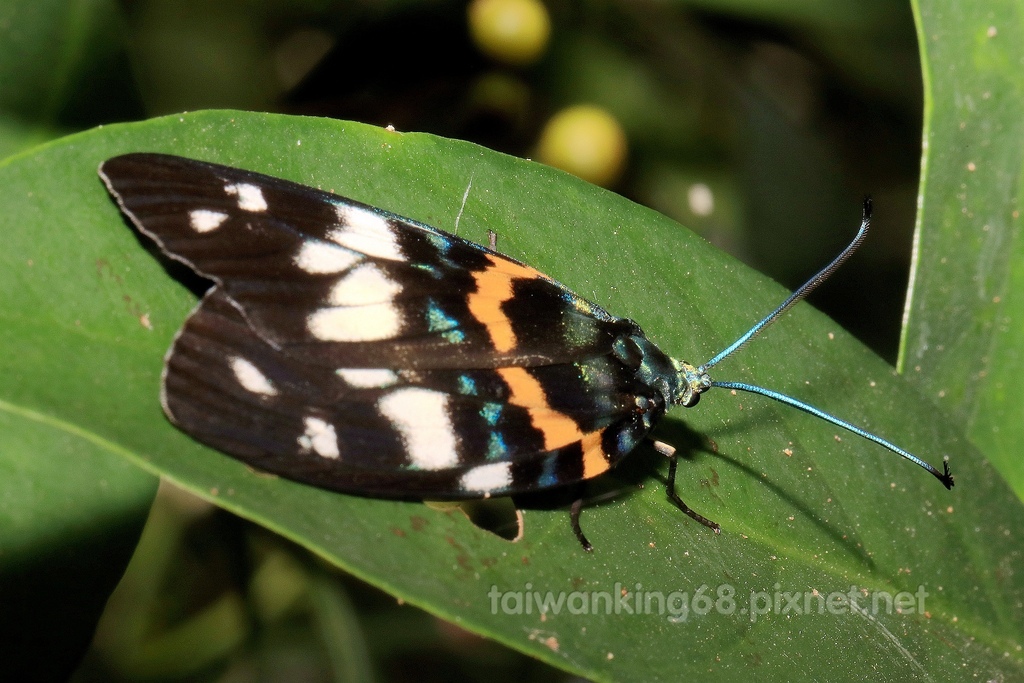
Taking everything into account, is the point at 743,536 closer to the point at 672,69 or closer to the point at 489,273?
the point at 489,273

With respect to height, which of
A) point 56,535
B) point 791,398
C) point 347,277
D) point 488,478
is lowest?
point 56,535

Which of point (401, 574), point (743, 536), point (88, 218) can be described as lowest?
point (743, 536)

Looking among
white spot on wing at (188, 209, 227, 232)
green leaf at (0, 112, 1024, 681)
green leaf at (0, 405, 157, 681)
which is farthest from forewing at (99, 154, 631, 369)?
green leaf at (0, 405, 157, 681)

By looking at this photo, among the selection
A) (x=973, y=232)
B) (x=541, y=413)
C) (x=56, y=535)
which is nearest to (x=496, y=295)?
(x=541, y=413)

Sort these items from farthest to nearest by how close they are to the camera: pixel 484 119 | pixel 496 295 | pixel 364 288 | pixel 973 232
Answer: pixel 484 119
pixel 973 232
pixel 496 295
pixel 364 288

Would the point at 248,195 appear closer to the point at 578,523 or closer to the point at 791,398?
the point at 578,523

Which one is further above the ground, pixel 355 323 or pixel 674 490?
pixel 355 323

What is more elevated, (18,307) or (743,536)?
(18,307)

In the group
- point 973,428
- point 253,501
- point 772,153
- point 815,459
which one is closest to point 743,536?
point 815,459
